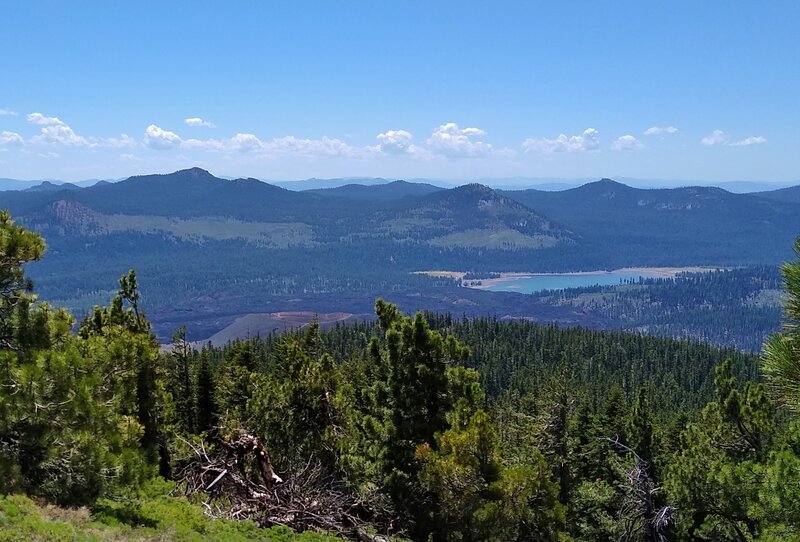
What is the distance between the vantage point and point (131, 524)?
531 inches

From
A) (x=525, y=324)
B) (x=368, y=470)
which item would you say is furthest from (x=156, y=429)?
(x=525, y=324)

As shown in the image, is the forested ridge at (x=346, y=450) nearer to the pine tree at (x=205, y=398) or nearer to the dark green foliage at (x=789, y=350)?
the dark green foliage at (x=789, y=350)

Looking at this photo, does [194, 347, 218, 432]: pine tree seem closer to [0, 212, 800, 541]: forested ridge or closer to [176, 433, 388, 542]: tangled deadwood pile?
[0, 212, 800, 541]: forested ridge

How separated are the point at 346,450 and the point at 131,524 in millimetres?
10147

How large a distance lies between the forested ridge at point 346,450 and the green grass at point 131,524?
0.23 ft

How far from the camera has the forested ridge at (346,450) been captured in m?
12.2

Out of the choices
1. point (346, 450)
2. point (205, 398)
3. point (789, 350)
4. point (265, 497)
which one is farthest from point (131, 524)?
point (205, 398)

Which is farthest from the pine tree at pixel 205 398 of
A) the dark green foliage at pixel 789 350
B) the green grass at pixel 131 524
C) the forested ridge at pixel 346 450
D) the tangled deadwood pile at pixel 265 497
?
the dark green foliage at pixel 789 350

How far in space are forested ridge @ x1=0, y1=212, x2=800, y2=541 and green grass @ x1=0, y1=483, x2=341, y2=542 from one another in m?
0.07

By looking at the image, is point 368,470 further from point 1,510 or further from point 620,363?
point 620,363

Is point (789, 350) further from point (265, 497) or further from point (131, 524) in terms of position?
point (265, 497)

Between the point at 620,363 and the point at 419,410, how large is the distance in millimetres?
133770

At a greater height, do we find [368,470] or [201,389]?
[368,470]

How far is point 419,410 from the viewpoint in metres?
19.8
